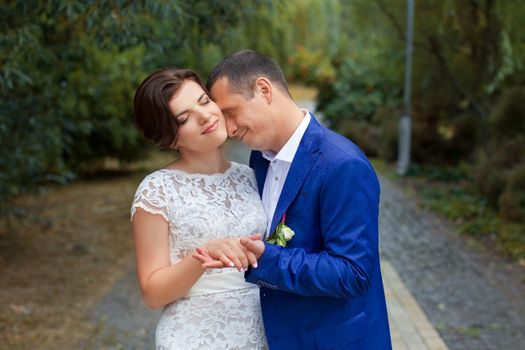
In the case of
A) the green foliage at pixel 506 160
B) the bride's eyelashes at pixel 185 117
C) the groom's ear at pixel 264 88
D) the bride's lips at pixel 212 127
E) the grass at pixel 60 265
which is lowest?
the grass at pixel 60 265

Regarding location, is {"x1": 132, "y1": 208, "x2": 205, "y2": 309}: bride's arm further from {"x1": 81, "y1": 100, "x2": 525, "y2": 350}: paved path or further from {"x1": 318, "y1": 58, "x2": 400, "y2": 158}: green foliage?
{"x1": 318, "y1": 58, "x2": 400, "y2": 158}: green foliage

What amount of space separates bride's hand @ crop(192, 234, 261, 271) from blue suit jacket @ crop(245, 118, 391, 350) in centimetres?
5

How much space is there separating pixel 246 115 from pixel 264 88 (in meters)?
0.10

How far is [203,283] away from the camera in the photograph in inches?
92.0

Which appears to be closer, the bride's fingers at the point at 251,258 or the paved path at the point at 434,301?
the bride's fingers at the point at 251,258

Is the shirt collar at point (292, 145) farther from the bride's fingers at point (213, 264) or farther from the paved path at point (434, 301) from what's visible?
the paved path at point (434, 301)

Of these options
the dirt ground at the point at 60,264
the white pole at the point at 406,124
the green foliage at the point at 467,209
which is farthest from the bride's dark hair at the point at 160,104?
the white pole at the point at 406,124

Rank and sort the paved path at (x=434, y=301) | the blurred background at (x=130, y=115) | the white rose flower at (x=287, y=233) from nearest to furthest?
1. the white rose flower at (x=287, y=233)
2. the blurred background at (x=130, y=115)
3. the paved path at (x=434, y=301)

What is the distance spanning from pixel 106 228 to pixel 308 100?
18918 millimetres

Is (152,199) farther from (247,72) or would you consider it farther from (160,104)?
(247,72)

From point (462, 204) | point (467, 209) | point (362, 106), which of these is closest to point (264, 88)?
point (467, 209)

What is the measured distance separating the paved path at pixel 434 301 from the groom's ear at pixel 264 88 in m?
3.53

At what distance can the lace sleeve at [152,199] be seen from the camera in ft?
7.22

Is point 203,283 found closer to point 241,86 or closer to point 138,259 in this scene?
point 138,259
